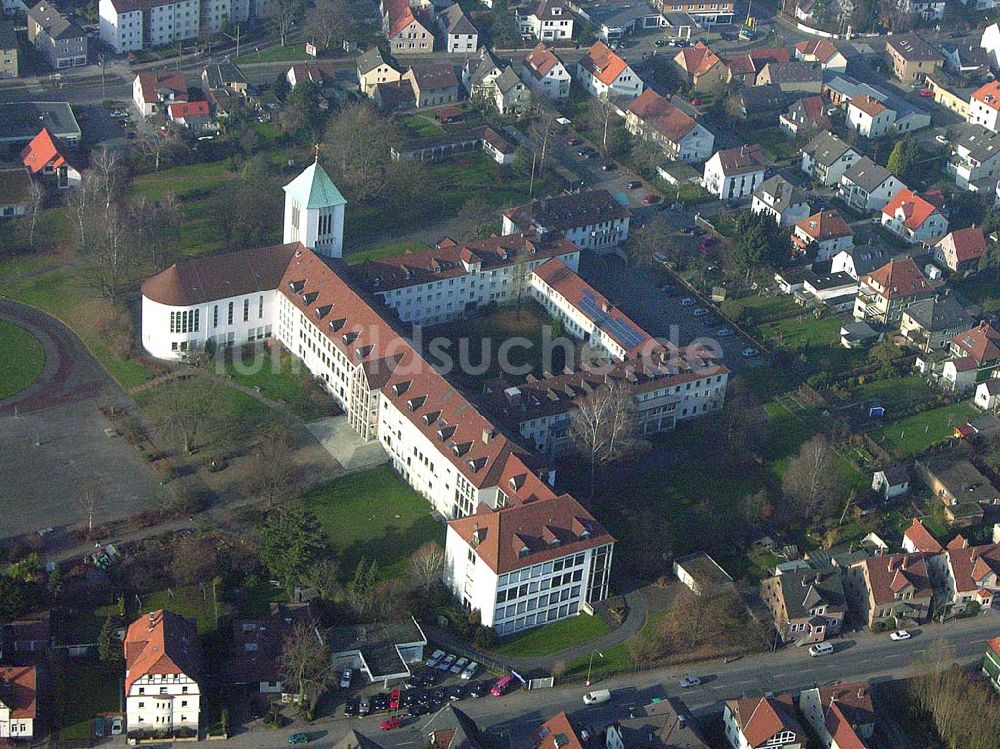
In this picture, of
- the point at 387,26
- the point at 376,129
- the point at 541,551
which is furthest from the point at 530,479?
the point at 387,26

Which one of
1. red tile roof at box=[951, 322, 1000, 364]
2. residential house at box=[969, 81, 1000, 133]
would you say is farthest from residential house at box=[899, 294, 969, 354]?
residential house at box=[969, 81, 1000, 133]

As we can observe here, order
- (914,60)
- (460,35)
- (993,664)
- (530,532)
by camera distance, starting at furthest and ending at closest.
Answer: (914,60) < (460,35) < (530,532) < (993,664)

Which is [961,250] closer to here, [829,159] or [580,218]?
[829,159]

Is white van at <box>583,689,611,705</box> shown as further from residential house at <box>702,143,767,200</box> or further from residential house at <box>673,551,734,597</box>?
residential house at <box>702,143,767,200</box>

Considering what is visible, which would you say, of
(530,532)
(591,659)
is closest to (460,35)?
(530,532)

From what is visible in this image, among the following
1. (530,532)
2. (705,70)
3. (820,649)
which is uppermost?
(530,532)

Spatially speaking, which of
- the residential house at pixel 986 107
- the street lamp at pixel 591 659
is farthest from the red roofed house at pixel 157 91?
the residential house at pixel 986 107
